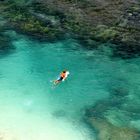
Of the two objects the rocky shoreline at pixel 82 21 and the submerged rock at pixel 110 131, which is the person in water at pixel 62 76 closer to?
the submerged rock at pixel 110 131

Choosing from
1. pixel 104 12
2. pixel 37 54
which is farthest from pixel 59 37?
pixel 104 12

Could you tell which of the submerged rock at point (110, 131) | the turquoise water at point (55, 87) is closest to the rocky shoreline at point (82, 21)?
the turquoise water at point (55, 87)

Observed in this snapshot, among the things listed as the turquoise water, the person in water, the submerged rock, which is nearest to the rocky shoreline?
the turquoise water

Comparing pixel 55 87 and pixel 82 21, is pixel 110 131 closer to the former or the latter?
pixel 55 87

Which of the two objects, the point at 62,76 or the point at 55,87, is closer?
the point at 62,76

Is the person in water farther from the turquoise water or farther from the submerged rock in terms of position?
the submerged rock

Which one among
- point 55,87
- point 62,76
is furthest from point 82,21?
point 62,76

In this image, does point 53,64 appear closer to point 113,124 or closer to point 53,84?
point 53,84
